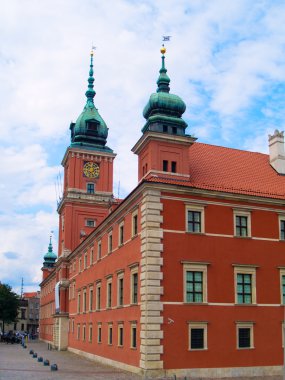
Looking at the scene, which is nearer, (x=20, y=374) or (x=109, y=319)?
(x=20, y=374)

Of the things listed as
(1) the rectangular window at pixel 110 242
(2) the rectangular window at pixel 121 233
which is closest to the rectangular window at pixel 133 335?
(2) the rectangular window at pixel 121 233

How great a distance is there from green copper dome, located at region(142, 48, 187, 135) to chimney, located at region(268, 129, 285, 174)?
742 centimetres

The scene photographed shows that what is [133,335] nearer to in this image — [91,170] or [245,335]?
[245,335]

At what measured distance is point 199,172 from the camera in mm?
31547

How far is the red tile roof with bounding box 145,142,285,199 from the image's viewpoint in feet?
98.7

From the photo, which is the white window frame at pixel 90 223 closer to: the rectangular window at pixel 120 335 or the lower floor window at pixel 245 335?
the rectangular window at pixel 120 335

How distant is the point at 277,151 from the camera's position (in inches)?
1401

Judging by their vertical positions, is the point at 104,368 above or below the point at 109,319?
below

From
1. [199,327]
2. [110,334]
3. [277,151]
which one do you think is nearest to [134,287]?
[199,327]

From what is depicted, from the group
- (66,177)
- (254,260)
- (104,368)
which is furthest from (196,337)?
(66,177)

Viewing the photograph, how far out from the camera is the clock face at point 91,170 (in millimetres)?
60312

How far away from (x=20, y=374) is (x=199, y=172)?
49.6 feet

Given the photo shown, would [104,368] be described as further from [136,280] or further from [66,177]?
[66,177]

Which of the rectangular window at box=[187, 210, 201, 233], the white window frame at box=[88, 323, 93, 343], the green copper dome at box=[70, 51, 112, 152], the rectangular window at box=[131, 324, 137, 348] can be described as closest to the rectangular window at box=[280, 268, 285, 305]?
the rectangular window at box=[187, 210, 201, 233]
